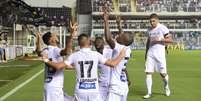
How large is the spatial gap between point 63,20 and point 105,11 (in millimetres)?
43050

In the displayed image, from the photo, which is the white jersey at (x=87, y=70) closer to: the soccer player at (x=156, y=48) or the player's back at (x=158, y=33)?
the soccer player at (x=156, y=48)

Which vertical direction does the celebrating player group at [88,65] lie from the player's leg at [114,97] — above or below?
above

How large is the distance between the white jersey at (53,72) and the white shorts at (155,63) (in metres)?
5.56

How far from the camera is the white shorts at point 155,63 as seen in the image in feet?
46.3

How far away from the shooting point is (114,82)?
9008 millimetres

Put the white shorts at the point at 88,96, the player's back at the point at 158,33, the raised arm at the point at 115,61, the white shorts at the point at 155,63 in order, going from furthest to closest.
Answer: the white shorts at the point at 155,63
the player's back at the point at 158,33
the raised arm at the point at 115,61
the white shorts at the point at 88,96

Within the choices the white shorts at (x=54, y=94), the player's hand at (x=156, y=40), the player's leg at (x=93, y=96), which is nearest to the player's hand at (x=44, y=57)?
the white shorts at (x=54, y=94)

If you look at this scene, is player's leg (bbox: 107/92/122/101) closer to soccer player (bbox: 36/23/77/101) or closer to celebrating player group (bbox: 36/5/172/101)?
celebrating player group (bbox: 36/5/172/101)

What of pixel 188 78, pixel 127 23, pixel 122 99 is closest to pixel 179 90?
pixel 188 78

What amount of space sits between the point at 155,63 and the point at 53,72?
5903 mm

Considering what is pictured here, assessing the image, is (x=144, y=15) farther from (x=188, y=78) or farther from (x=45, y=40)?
(x=45, y=40)

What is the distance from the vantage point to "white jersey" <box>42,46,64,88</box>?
8.77 meters

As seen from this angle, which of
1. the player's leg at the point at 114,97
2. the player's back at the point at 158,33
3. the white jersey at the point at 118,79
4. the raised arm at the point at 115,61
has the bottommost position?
the player's leg at the point at 114,97

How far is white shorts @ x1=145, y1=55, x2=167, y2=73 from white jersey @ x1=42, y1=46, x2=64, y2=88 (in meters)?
5.56
